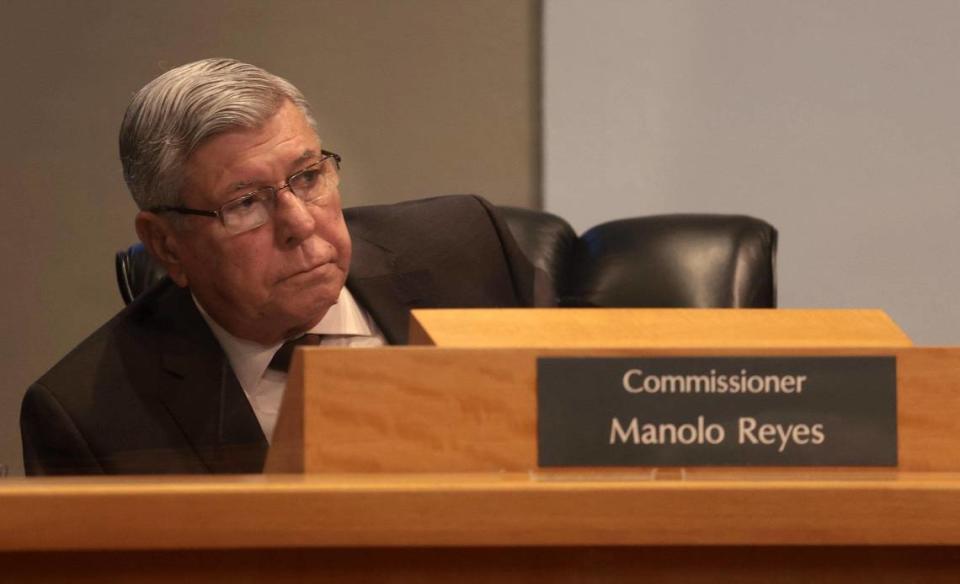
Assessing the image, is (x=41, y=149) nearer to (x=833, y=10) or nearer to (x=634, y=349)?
(x=833, y=10)

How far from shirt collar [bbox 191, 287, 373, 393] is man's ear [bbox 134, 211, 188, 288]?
0.04 meters

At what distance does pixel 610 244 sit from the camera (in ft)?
6.63

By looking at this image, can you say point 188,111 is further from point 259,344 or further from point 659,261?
point 659,261

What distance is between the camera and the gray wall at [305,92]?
2.70m

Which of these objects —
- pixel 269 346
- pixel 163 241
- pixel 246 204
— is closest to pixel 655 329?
pixel 269 346

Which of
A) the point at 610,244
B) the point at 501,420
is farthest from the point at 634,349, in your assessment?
the point at 610,244

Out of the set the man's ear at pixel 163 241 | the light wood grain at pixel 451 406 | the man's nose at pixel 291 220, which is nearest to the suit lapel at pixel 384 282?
the man's nose at pixel 291 220

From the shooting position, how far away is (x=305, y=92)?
2697mm

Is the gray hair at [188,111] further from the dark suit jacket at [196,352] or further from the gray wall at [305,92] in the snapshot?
the gray wall at [305,92]

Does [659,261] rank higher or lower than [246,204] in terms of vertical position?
lower

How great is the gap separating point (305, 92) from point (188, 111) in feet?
4.57

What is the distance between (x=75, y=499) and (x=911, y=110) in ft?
8.03

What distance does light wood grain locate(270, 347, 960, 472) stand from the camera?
0.64 m

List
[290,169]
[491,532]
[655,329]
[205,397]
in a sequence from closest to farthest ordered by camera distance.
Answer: [491,532], [655,329], [205,397], [290,169]
